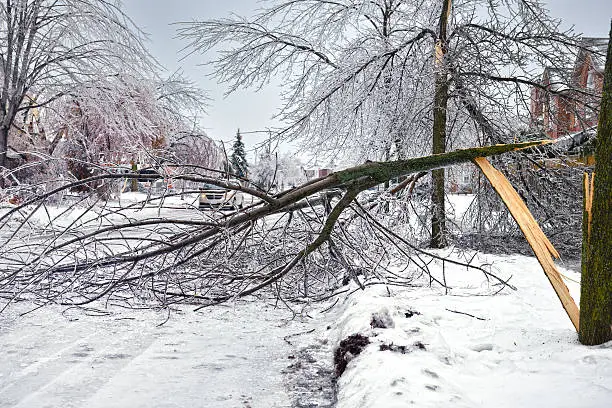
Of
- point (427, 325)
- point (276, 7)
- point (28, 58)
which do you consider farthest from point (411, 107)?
point (28, 58)

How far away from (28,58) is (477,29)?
10.5 m

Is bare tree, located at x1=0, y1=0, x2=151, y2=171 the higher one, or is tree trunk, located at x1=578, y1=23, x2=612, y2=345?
bare tree, located at x1=0, y1=0, x2=151, y2=171

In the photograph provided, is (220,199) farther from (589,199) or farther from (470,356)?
(589,199)

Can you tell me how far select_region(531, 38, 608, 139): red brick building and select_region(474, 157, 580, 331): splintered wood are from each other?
18.3 ft

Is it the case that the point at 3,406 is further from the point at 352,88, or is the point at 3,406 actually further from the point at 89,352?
the point at 352,88

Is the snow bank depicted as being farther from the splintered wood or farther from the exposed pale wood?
the exposed pale wood

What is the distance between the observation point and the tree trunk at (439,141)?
8.59m

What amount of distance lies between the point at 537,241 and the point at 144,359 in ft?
10.3

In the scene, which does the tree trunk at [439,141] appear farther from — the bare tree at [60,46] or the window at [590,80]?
the bare tree at [60,46]

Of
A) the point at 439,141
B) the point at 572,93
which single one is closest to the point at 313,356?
the point at 439,141

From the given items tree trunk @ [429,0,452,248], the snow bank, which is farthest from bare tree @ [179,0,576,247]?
the snow bank

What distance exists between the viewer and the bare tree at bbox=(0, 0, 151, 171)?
11250 mm

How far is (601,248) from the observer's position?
9.81 feet

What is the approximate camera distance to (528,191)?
8.23 metres
